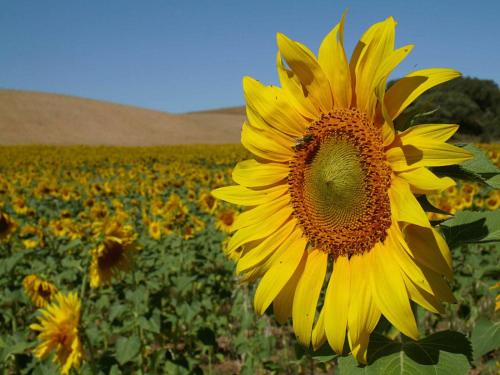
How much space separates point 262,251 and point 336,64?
55 centimetres

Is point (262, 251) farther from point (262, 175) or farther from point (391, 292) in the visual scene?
point (391, 292)

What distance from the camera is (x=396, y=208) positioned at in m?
1.08

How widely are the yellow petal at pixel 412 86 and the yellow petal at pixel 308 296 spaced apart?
454 mm

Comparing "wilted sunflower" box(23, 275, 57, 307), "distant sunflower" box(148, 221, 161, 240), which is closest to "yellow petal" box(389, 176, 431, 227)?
"wilted sunflower" box(23, 275, 57, 307)

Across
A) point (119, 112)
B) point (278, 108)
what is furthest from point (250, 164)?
point (119, 112)

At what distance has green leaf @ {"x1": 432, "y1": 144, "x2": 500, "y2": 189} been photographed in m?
1.07

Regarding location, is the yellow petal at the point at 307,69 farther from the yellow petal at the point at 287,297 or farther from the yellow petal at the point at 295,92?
the yellow petal at the point at 287,297

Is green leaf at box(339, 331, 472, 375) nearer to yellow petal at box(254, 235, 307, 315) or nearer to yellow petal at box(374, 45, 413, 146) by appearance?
yellow petal at box(254, 235, 307, 315)

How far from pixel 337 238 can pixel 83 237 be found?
3683 mm

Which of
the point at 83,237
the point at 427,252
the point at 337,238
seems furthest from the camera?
the point at 83,237

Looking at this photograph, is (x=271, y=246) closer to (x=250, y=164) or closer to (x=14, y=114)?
(x=250, y=164)

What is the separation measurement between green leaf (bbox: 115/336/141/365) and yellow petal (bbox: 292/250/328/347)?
202 cm

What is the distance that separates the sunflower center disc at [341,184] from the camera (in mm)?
1192

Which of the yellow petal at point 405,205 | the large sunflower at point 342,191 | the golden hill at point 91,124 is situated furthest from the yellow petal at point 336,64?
the golden hill at point 91,124
